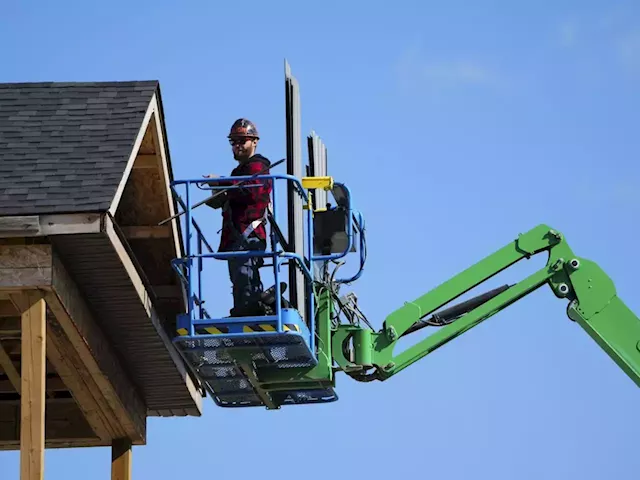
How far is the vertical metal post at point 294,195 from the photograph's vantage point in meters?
17.3

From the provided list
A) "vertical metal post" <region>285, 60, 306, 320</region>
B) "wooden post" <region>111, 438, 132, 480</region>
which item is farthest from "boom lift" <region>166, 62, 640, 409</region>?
"wooden post" <region>111, 438, 132, 480</region>

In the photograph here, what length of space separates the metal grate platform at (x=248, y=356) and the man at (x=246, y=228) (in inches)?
14.2

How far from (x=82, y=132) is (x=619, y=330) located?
5.95 meters

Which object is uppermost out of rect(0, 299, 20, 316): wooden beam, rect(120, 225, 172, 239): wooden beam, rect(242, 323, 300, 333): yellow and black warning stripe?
rect(120, 225, 172, 239): wooden beam

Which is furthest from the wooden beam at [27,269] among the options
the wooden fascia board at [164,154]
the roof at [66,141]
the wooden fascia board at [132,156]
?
the wooden fascia board at [164,154]

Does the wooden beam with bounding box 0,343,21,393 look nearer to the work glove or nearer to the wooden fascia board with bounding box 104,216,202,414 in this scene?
the wooden fascia board with bounding box 104,216,202,414

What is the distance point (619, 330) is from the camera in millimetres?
18062

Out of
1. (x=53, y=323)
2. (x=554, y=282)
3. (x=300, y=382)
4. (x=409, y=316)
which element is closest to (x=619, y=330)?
(x=554, y=282)

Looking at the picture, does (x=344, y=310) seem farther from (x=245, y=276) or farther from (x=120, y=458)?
(x=120, y=458)

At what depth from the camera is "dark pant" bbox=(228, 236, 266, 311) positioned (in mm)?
16953

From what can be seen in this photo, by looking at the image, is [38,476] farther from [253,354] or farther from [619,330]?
[619,330]

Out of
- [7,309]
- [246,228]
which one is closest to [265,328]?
[246,228]

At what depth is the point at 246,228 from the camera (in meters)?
17.1

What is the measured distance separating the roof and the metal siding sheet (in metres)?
0.46
